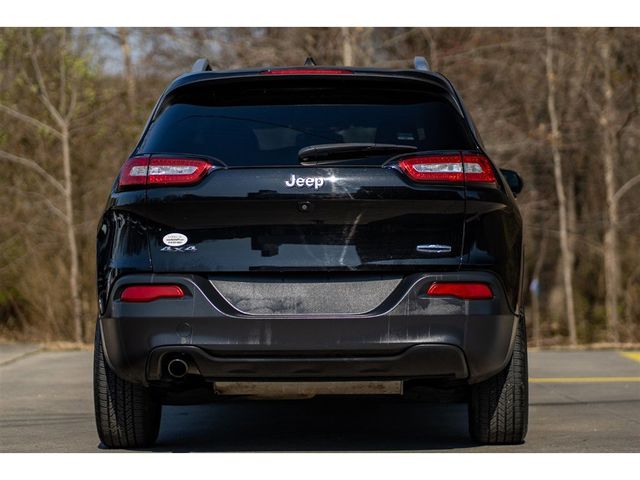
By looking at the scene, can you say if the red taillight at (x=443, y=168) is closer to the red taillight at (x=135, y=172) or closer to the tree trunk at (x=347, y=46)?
the red taillight at (x=135, y=172)

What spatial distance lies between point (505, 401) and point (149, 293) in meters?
1.77

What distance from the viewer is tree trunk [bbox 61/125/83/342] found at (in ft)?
56.5

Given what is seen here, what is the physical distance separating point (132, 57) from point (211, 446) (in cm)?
1378

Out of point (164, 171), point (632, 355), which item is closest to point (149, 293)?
point (164, 171)

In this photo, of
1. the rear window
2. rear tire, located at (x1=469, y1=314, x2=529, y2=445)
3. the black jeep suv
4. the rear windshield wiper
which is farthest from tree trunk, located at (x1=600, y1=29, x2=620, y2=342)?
the rear windshield wiper

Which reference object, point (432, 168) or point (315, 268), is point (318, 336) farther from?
point (432, 168)

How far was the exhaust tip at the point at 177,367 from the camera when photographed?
5.22 meters

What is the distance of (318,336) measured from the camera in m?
5.13

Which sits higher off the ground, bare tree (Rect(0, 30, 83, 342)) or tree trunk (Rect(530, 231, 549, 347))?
bare tree (Rect(0, 30, 83, 342))

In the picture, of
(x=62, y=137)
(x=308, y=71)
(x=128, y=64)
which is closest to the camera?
(x=308, y=71)

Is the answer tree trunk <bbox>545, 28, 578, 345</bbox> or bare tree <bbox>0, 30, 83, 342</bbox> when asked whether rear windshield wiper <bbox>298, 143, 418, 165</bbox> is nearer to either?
bare tree <bbox>0, 30, 83, 342</bbox>

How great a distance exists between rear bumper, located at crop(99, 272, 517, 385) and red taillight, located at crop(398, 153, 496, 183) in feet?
1.36

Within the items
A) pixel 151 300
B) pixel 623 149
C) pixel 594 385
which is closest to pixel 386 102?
pixel 151 300

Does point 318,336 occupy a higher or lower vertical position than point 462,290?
lower
